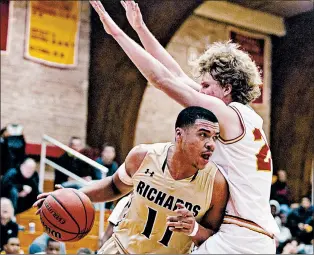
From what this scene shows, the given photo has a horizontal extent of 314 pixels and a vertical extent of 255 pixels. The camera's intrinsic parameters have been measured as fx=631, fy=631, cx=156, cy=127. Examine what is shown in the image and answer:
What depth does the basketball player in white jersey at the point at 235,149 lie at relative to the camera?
3.09 meters

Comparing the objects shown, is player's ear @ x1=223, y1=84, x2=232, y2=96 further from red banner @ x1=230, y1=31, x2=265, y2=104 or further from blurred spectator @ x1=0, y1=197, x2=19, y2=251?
red banner @ x1=230, y1=31, x2=265, y2=104

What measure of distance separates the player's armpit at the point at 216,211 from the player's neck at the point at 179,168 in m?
0.13

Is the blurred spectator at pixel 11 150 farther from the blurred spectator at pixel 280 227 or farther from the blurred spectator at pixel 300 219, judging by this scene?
the blurred spectator at pixel 300 219

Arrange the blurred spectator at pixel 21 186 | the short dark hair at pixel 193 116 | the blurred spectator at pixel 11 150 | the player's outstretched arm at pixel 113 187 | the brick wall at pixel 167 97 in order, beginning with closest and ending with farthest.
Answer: the short dark hair at pixel 193 116, the player's outstretched arm at pixel 113 187, the blurred spectator at pixel 21 186, the blurred spectator at pixel 11 150, the brick wall at pixel 167 97

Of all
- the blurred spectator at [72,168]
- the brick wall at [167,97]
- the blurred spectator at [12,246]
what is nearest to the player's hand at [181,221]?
the blurred spectator at [12,246]

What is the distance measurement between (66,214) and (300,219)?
808 cm

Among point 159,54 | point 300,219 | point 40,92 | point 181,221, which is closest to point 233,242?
point 181,221

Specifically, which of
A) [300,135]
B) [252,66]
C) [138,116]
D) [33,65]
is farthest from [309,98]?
→ [252,66]

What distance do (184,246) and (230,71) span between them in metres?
0.94

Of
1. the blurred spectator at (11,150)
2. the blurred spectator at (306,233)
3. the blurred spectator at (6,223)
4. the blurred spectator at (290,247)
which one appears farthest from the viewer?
the blurred spectator at (306,233)

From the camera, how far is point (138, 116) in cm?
1114

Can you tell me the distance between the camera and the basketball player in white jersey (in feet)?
10.1

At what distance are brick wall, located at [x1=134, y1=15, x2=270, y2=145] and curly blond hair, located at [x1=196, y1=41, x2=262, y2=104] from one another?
7.50 m

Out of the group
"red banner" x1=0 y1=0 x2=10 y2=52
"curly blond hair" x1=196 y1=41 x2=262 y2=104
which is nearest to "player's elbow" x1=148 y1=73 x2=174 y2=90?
"curly blond hair" x1=196 y1=41 x2=262 y2=104
